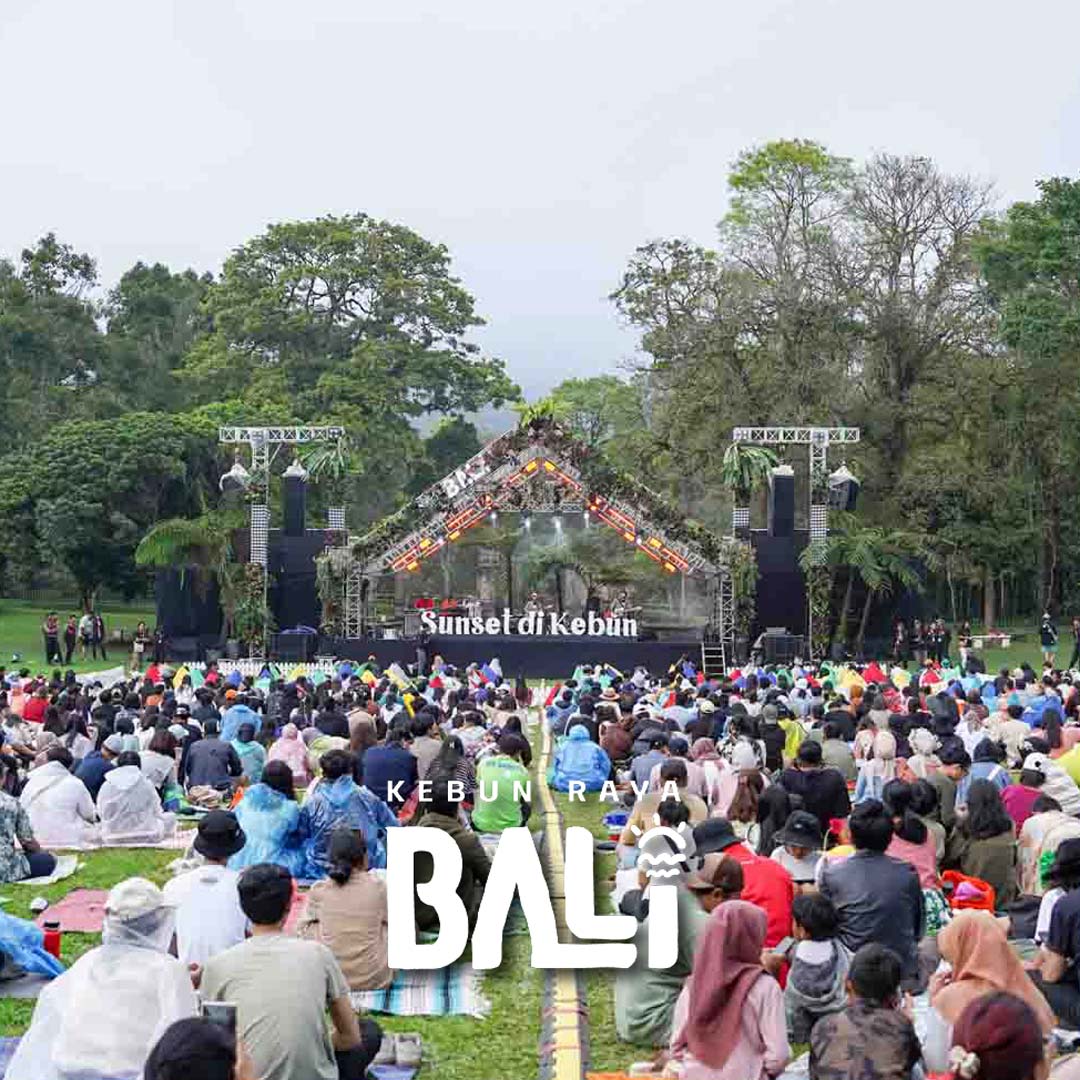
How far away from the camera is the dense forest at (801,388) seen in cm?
3556

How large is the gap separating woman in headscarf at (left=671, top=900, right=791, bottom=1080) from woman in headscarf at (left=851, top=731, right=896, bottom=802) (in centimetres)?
536

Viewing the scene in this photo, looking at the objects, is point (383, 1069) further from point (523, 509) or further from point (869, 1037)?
point (523, 509)

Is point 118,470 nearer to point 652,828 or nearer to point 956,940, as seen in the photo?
point 652,828

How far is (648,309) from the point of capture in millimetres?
39719

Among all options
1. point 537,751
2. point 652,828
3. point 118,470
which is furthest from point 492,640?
point 652,828

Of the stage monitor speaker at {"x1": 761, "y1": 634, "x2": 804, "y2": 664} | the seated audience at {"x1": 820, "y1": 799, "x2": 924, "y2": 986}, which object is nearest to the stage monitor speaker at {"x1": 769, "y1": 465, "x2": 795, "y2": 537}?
the stage monitor speaker at {"x1": 761, "y1": 634, "x2": 804, "y2": 664}

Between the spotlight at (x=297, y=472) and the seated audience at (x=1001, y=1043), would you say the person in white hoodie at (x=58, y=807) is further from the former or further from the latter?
the spotlight at (x=297, y=472)

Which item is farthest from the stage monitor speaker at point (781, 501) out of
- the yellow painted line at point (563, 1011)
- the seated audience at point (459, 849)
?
the seated audience at point (459, 849)

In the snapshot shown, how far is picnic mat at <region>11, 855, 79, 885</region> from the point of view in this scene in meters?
9.82

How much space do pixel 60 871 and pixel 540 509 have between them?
59.3 ft

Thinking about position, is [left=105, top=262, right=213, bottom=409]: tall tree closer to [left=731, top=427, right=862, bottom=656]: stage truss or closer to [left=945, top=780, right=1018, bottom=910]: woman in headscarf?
[left=731, top=427, right=862, bottom=656]: stage truss

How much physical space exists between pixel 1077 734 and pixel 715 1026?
24.7ft

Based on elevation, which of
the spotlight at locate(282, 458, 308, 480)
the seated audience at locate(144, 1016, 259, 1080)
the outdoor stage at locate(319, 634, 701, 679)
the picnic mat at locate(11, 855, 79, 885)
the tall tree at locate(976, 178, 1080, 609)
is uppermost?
the tall tree at locate(976, 178, 1080, 609)

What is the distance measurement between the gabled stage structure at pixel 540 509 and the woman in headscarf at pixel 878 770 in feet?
54.6
